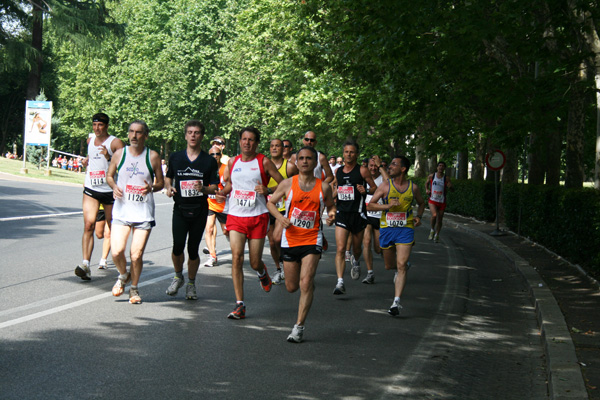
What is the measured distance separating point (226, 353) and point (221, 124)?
57.3m

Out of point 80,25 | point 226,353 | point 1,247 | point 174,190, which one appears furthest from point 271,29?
point 226,353

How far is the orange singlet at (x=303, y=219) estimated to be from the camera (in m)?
7.38

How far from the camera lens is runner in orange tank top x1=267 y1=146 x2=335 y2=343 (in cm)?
729

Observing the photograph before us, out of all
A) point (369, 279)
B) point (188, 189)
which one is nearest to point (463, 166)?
point (369, 279)

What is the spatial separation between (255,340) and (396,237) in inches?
112

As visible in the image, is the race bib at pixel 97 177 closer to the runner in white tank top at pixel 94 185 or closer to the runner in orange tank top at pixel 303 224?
the runner in white tank top at pixel 94 185

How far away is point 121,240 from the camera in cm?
859

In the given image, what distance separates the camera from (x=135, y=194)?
8.62 m

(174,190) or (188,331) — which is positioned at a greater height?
(174,190)

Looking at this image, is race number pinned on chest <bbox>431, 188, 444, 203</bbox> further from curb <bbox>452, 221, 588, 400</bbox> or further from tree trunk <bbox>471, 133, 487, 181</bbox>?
tree trunk <bbox>471, 133, 487, 181</bbox>

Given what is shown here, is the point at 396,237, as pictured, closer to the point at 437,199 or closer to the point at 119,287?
the point at 119,287

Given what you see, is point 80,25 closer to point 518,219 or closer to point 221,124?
point 221,124

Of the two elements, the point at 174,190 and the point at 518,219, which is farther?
the point at 518,219

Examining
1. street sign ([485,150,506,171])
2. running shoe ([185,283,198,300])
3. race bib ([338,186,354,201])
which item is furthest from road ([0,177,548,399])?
street sign ([485,150,506,171])
